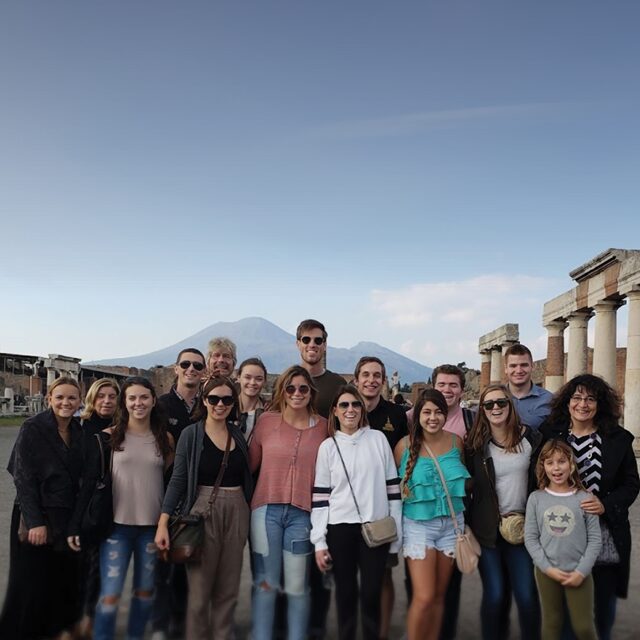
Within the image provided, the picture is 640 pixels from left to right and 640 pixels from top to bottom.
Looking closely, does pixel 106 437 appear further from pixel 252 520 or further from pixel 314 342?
pixel 314 342

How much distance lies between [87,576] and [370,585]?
2.08m

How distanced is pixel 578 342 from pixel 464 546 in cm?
1849

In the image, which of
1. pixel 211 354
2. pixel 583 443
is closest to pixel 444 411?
pixel 583 443

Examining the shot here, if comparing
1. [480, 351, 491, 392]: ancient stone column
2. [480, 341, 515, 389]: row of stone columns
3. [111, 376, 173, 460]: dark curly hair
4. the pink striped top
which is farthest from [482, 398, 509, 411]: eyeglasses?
[480, 351, 491, 392]: ancient stone column

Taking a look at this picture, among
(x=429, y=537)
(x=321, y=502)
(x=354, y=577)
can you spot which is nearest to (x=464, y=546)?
(x=429, y=537)

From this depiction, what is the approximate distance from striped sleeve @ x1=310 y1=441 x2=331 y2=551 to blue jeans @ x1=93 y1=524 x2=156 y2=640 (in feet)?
3.83

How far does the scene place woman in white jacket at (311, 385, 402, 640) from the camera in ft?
15.1

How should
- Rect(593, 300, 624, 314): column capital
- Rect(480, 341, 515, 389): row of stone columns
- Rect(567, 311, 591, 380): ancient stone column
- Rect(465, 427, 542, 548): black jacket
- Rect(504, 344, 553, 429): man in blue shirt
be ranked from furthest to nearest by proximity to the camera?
Rect(480, 341, 515, 389): row of stone columns < Rect(567, 311, 591, 380): ancient stone column < Rect(593, 300, 624, 314): column capital < Rect(504, 344, 553, 429): man in blue shirt < Rect(465, 427, 542, 548): black jacket

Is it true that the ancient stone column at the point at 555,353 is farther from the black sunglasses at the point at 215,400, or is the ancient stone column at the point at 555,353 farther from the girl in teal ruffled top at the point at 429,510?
the black sunglasses at the point at 215,400

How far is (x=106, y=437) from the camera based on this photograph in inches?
Result: 199

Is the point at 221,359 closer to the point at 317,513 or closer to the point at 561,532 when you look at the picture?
the point at 317,513

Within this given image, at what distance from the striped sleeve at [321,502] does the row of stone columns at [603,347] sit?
10744 millimetres

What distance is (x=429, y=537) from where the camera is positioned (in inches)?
186

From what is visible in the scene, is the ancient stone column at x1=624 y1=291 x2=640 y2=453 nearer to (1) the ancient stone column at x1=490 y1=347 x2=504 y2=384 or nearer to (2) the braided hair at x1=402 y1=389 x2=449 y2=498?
(1) the ancient stone column at x1=490 y1=347 x2=504 y2=384
